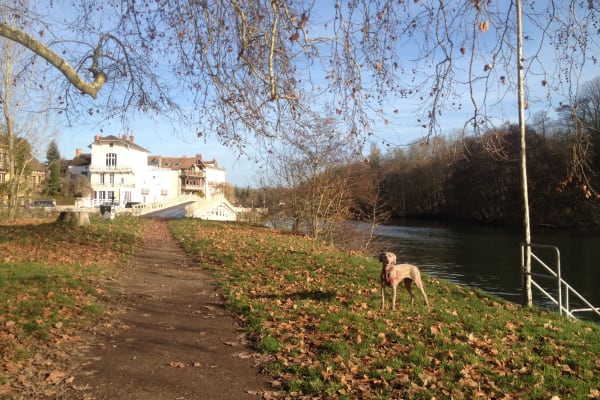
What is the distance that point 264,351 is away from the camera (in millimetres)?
6273

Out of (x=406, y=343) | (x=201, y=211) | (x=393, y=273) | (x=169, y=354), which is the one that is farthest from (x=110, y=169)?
(x=406, y=343)

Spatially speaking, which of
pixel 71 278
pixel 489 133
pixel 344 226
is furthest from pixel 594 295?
pixel 71 278

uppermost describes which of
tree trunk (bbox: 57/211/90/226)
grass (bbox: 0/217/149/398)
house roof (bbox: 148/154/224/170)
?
house roof (bbox: 148/154/224/170)

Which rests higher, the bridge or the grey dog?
the bridge

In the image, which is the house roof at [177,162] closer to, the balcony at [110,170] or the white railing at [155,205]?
the balcony at [110,170]

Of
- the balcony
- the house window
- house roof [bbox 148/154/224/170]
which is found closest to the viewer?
the balcony

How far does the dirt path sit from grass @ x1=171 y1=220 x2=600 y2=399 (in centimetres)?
42

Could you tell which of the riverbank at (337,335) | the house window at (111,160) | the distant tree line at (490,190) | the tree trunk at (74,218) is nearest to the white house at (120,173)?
the house window at (111,160)

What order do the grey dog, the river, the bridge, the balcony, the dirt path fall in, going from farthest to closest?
the balcony < the bridge < the river < the grey dog < the dirt path

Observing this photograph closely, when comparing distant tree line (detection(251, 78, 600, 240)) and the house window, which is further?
the house window

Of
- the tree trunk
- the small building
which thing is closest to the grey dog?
the tree trunk

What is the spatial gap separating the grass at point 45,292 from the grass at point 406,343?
8.61ft

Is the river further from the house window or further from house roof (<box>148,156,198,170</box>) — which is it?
house roof (<box>148,156,198,170</box>)

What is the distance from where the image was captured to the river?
19.0 meters
